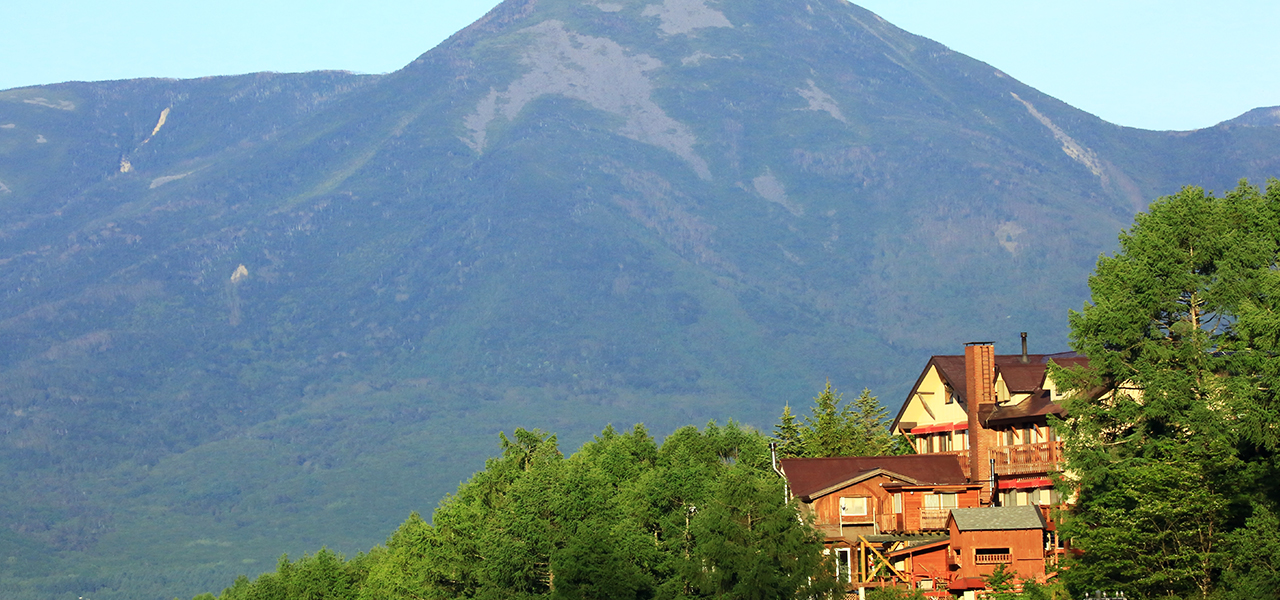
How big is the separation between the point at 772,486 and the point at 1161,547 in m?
17.0

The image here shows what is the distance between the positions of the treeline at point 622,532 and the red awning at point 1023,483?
490 inches

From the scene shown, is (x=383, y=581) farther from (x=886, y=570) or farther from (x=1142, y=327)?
(x=1142, y=327)

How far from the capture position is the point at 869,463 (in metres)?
88.5

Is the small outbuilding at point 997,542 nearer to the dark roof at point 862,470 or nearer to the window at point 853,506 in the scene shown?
the window at point 853,506

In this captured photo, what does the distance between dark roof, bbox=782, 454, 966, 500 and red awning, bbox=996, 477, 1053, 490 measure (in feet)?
8.57

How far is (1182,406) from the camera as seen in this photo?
6631cm

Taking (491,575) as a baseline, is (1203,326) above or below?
above

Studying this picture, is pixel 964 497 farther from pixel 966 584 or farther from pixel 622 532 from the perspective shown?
pixel 622 532

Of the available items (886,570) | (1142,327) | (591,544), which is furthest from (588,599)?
(1142,327)

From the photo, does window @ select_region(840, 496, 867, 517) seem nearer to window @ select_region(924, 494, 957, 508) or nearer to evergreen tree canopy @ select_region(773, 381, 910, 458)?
window @ select_region(924, 494, 957, 508)

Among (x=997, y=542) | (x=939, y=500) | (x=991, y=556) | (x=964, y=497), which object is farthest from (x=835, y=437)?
(x=997, y=542)

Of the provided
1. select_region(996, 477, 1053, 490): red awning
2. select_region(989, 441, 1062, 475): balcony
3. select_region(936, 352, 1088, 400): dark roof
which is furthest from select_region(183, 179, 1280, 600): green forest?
select_region(936, 352, 1088, 400): dark roof

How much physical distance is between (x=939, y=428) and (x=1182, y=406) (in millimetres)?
31440

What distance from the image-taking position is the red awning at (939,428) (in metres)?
94.2
